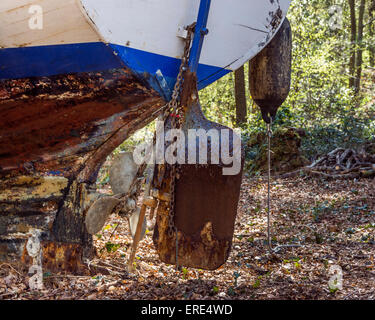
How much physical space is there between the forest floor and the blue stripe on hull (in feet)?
4.40

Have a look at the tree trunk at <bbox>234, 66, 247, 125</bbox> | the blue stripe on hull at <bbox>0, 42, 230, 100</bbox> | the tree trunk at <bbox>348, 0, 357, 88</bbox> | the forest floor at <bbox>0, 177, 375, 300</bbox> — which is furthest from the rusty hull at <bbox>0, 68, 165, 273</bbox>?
the tree trunk at <bbox>348, 0, 357, 88</bbox>

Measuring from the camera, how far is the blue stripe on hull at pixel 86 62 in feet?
A: 9.37

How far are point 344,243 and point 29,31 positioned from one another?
127 inches

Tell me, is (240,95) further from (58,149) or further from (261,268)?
(58,149)

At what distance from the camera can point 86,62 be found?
9.73 feet

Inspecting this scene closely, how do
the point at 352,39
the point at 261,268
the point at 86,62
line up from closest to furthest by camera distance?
1. the point at 86,62
2. the point at 261,268
3. the point at 352,39

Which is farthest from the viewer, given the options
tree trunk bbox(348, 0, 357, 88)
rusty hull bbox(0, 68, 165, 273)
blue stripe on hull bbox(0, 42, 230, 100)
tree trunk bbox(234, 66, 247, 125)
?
tree trunk bbox(348, 0, 357, 88)

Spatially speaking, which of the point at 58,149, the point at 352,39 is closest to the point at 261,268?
the point at 58,149

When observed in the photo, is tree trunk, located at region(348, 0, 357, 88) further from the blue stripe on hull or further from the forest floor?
the blue stripe on hull

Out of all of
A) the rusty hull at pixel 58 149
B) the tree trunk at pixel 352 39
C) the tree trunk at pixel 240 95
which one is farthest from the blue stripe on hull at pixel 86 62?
the tree trunk at pixel 352 39

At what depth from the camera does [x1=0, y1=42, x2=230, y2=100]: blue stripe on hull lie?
9.37 ft

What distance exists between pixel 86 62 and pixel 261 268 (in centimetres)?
208

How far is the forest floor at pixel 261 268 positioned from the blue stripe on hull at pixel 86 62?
1342 millimetres

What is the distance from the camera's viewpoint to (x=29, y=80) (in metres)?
3.12
